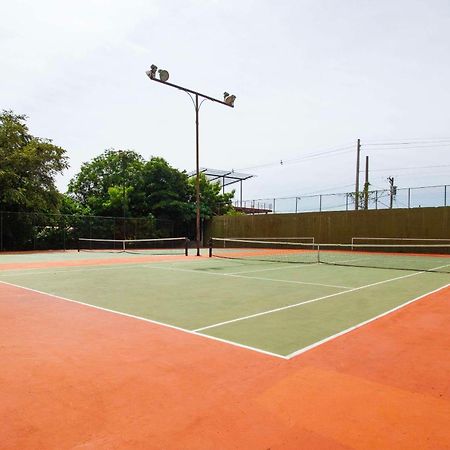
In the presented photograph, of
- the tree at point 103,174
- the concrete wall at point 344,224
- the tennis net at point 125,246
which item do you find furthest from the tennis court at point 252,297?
the tree at point 103,174

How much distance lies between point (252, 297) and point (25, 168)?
2326 centimetres

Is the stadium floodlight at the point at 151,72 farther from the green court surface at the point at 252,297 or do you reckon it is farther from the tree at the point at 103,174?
the tree at the point at 103,174

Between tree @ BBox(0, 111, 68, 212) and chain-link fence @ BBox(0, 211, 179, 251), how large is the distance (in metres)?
0.98

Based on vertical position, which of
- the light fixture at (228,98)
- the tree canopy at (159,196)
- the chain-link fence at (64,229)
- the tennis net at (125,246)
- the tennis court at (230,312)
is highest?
the light fixture at (228,98)

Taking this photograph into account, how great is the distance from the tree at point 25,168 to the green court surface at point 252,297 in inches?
624

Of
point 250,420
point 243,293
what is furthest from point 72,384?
point 243,293

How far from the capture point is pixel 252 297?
7.18m

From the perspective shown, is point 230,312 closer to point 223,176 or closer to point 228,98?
point 228,98

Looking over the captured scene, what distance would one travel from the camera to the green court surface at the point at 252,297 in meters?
4.85

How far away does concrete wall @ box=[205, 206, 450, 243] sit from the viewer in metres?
22.7

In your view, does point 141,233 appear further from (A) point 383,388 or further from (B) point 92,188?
(A) point 383,388

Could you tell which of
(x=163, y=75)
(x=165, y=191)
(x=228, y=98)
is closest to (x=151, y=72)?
(x=163, y=75)

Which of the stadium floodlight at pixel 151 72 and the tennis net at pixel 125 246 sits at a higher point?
the stadium floodlight at pixel 151 72

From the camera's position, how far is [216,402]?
2.88 metres
